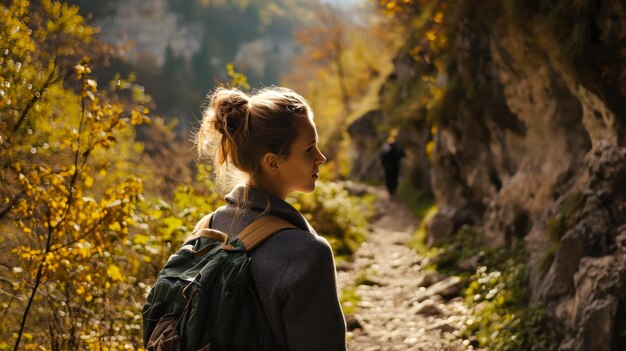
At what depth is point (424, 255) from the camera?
10.2 metres

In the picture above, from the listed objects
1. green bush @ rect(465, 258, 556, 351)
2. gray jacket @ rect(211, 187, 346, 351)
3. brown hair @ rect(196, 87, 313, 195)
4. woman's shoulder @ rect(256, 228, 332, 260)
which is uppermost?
brown hair @ rect(196, 87, 313, 195)

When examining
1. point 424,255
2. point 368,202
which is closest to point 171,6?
point 368,202

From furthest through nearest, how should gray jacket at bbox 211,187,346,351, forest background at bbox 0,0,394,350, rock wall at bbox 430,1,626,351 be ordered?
rock wall at bbox 430,1,626,351, forest background at bbox 0,0,394,350, gray jacket at bbox 211,187,346,351

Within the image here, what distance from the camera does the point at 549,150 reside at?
25.6ft

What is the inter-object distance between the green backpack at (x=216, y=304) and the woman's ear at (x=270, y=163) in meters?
0.20

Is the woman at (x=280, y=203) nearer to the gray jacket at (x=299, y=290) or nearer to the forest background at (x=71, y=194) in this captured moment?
the gray jacket at (x=299, y=290)

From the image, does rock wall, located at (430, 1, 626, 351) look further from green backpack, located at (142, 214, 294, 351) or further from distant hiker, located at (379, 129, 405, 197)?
distant hiker, located at (379, 129, 405, 197)

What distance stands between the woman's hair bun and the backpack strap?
13.9 inches

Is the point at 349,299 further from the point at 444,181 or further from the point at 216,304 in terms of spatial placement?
the point at 216,304

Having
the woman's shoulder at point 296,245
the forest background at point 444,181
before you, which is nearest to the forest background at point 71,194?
the forest background at point 444,181

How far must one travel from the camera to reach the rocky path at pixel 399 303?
6.56 metres

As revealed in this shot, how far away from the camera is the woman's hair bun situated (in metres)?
2.27

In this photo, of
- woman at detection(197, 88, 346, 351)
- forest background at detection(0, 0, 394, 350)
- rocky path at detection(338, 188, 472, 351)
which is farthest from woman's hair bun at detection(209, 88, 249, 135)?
rocky path at detection(338, 188, 472, 351)

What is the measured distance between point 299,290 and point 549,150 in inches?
259
